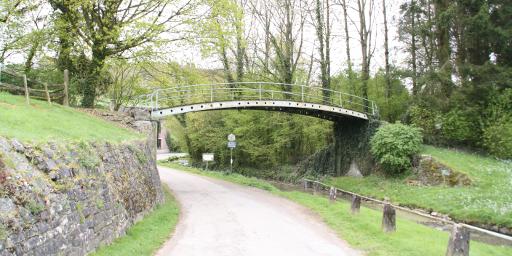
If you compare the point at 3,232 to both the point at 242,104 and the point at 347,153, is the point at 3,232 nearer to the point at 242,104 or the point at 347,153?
the point at 242,104

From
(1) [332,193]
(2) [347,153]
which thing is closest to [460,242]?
(1) [332,193]

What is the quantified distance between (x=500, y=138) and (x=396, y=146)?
5035 mm

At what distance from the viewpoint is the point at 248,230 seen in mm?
12555

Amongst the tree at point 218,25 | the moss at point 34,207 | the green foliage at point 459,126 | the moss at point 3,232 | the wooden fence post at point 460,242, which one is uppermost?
the tree at point 218,25

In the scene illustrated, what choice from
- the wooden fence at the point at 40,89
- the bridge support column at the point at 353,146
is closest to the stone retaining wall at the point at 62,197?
the wooden fence at the point at 40,89

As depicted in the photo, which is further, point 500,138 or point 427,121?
point 427,121

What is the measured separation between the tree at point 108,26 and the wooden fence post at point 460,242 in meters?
15.7

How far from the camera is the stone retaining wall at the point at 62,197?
19.9 ft

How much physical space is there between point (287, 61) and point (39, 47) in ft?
59.1

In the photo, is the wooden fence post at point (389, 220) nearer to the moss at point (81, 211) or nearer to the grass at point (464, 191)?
the grass at point (464, 191)

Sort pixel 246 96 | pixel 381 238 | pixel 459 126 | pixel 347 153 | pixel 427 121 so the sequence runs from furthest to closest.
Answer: pixel 347 153
pixel 427 121
pixel 246 96
pixel 459 126
pixel 381 238

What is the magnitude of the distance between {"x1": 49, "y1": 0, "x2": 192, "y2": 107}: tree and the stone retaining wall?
1013 centimetres

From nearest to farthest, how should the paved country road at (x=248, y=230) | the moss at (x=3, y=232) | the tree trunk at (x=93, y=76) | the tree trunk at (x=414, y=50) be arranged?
the moss at (x=3, y=232) → the paved country road at (x=248, y=230) → the tree trunk at (x=93, y=76) → the tree trunk at (x=414, y=50)

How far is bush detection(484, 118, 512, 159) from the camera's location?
22.0 meters
